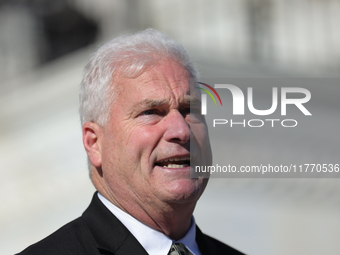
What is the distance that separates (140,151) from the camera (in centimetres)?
243

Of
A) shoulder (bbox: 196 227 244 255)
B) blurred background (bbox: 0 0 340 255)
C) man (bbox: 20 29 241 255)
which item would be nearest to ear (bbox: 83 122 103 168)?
man (bbox: 20 29 241 255)

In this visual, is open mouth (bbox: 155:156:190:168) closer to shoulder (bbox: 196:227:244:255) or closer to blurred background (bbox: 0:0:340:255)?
shoulder (bbox: 196:227:244:255)

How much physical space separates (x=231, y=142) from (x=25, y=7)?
4667 millimetres

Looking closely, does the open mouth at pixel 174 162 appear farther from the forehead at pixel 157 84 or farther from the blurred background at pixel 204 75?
the blurred background at pixel 204 75

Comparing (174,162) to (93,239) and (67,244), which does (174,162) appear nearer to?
(93,239)

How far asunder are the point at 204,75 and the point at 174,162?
3629mm

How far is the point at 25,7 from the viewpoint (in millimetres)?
8039

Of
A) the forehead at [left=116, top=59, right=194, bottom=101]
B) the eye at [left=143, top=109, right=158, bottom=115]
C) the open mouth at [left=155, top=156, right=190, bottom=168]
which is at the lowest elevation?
the open mouth at [left=155, top=156, right=190, bottom=168]

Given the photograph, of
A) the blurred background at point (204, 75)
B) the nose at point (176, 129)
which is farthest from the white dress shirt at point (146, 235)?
the blurred background at point (204, 75)

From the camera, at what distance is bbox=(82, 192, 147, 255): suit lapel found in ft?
7.73

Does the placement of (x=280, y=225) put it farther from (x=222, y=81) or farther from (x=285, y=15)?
(x=285, y=15)

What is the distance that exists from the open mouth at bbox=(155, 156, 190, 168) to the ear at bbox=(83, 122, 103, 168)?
0.39m

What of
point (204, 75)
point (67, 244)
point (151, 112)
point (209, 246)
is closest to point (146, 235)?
point (67, 244)
